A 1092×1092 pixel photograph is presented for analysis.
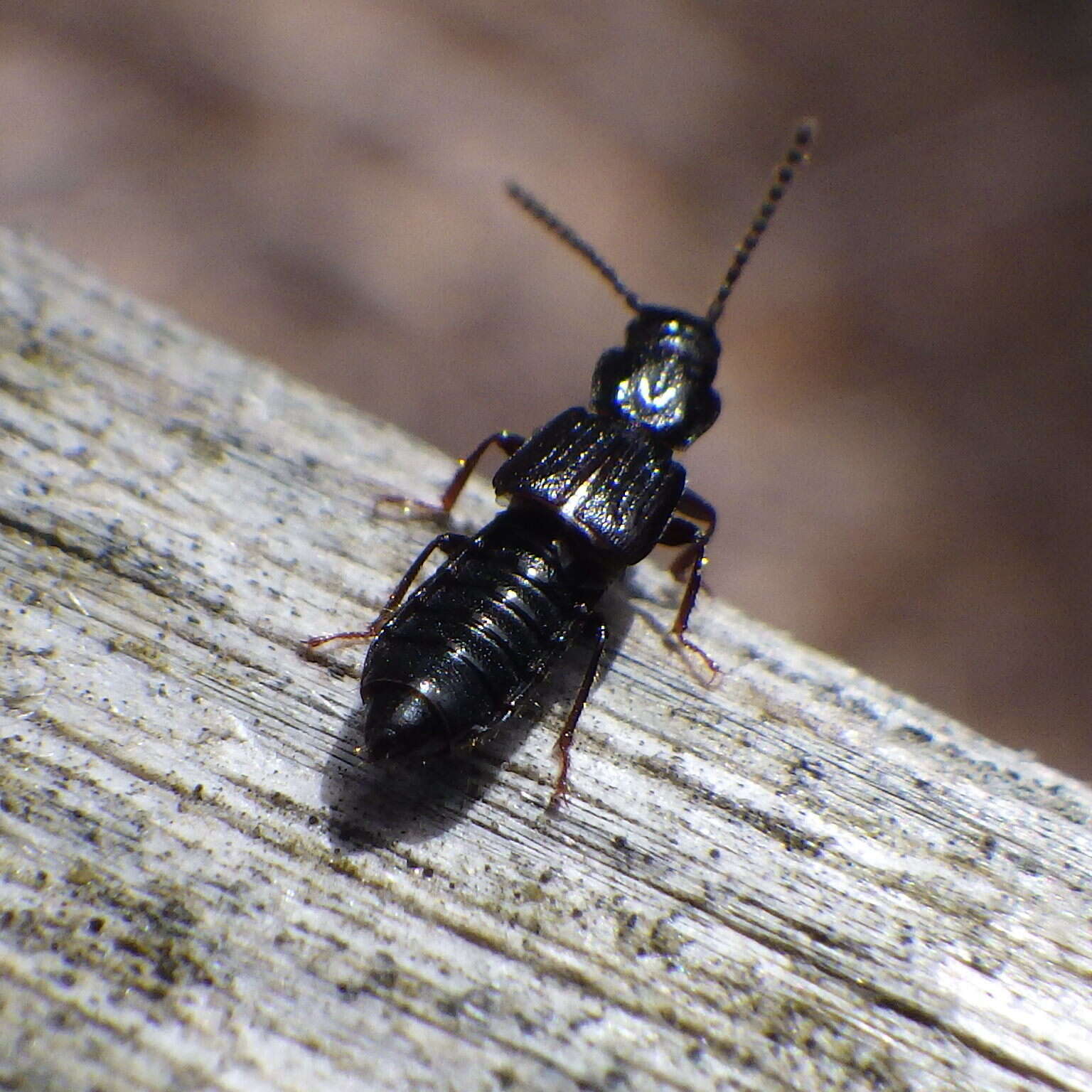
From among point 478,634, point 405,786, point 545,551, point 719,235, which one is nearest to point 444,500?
point 545,551

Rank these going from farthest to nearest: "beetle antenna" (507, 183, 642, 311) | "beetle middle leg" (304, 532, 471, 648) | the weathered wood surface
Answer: "beetle antenna" (507, 183, 642, 311), "beetle middle leg" (304, 532, 471, 648), the weathered wood surface

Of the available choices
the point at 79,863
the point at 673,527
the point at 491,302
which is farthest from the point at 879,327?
the point at 79,863

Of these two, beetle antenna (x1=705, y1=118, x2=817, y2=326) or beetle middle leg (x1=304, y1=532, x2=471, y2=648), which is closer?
beetle middle leg (x1=304, y1=532, x2=471, y2=648)

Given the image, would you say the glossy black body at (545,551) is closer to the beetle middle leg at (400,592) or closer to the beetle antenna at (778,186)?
the beetle middle leg at (400,592)

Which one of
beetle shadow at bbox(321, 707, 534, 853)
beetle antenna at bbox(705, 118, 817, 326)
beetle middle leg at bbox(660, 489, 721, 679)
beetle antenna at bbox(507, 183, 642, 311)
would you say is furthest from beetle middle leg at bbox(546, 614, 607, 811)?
beetle antenna at bbox(507, 183, 642, 311)

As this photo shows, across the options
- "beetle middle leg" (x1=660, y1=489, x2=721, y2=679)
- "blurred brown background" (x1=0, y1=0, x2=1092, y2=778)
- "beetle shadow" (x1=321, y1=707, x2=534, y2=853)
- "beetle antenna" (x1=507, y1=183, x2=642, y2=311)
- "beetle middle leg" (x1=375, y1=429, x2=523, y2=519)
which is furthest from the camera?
"blurred brown background" (x1=0, y1=0, x2=1092, y2=778)

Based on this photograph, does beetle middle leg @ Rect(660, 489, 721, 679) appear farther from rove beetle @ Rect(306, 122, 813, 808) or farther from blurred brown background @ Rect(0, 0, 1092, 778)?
blurred brown background @ Rect(0, 0, 1092, 778)

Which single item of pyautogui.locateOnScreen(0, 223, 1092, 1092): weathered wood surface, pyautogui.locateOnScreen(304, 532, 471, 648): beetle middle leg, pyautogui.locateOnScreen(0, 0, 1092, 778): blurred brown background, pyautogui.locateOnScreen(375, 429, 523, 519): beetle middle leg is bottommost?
pyautogui.locateOnScreen(0, 223, 1092, 1092): weathered wood surface

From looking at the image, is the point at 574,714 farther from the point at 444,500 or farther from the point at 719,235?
the point at 719,235
